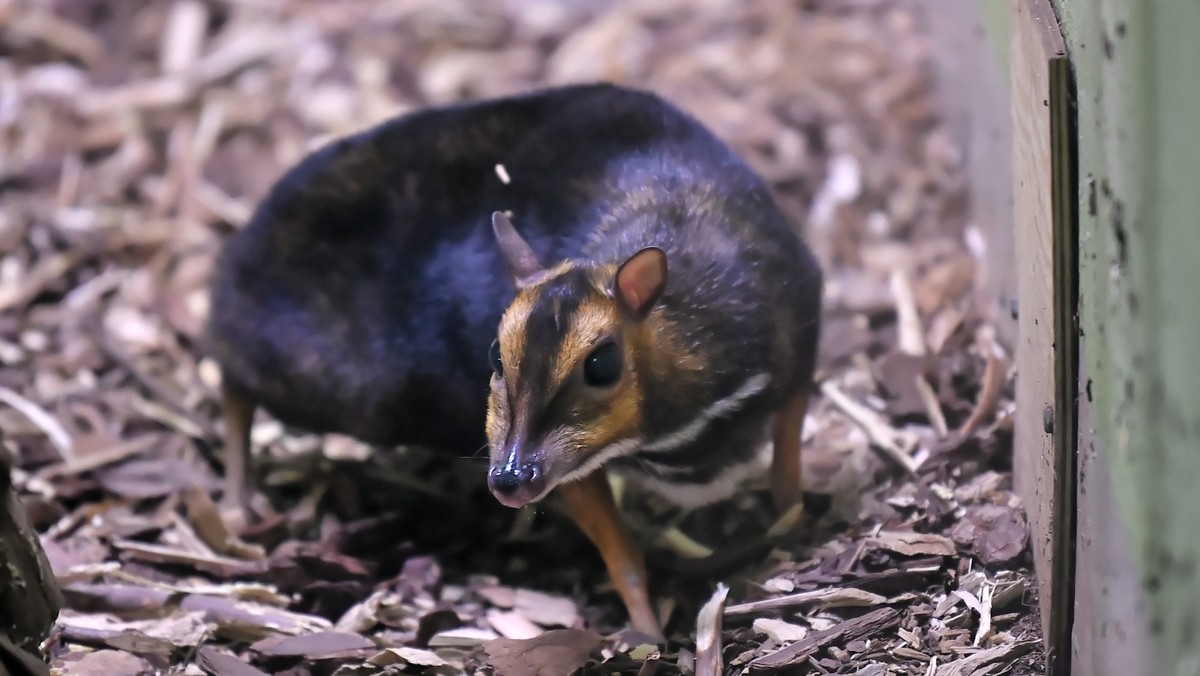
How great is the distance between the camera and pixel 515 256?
159 inches

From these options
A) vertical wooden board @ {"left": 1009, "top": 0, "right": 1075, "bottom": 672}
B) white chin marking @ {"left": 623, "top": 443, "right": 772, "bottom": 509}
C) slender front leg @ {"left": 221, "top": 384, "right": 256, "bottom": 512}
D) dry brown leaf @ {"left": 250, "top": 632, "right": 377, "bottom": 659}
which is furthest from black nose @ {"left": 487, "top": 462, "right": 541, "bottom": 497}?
slender front leg @ {"left": 221, "top": 384, "right": 256, "bottom": 512}

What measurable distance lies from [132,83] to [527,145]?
4023 mm

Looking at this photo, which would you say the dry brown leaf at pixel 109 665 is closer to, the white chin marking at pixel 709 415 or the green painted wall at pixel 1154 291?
the white chin marking at pixel 709 415

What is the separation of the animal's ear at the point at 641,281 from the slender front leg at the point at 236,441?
2.03m

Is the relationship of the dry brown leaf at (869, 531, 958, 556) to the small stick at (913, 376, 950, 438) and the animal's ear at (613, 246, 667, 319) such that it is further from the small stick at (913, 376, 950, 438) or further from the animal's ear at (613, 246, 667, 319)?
the animal's ear at (613, 246, 667, 319)

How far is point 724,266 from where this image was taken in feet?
13.8

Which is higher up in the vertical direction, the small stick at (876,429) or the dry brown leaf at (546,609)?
the small stick at (876,429)

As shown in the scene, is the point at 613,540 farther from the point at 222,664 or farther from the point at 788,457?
the point at 222,664

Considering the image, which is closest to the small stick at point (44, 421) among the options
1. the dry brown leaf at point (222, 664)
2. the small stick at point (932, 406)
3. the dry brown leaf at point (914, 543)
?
the dry brown leaf at point (222, 664)

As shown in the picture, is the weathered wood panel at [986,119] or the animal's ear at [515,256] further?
the weathered wood panel at [986,119]

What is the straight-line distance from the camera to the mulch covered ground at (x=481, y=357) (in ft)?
13.1

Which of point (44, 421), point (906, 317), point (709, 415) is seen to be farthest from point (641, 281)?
point (44, 421)

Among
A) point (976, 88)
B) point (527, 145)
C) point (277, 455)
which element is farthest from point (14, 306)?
point (976, 88)

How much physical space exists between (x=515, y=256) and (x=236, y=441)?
186cm
